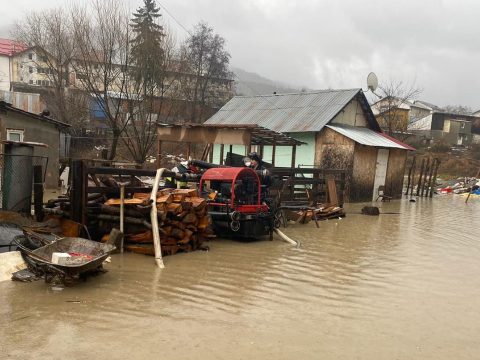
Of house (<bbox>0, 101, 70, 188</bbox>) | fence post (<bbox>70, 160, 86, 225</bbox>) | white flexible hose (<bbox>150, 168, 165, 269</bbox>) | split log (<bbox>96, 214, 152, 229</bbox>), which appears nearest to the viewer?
white flexible hose (<bbox>150, 168, 165, 269</bbox>)

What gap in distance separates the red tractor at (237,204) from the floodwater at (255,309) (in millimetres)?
621

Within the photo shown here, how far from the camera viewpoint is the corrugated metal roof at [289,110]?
24266mm

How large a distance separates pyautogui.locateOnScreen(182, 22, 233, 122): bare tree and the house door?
20.4 m

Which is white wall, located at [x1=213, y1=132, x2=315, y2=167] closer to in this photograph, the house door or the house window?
the house door

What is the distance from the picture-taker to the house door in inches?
969

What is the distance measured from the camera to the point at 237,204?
11.1 m

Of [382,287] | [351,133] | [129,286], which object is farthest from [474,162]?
[129,286]

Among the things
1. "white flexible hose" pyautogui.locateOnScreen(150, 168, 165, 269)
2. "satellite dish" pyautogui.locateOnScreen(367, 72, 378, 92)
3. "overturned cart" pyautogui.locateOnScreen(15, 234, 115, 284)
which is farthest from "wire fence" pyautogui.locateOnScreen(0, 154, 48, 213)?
"satellite dish" pyautogui.locateOnScreen(367, 72, 378, 92)

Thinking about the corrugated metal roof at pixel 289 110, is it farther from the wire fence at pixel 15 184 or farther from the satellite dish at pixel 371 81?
the wire fence at pixel 15 184

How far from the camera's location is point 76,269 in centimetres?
653

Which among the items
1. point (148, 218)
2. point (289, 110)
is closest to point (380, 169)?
point (289, 110)

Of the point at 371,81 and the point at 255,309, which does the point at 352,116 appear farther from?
the point at 255,309

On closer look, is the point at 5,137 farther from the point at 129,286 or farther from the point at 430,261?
the point at 430,261

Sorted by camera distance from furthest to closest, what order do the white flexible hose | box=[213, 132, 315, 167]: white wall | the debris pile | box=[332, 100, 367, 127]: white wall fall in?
1. the debris pile
2. box=[332, 100, 367, 127]: white wall
3. box=[213, 132, 315, 167]: white wall
4. the white flexible hose
